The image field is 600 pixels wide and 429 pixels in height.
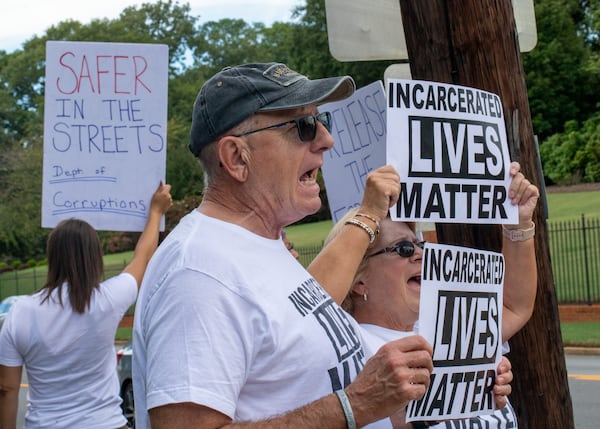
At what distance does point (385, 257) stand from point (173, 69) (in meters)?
64.0

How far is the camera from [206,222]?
2.25 metres

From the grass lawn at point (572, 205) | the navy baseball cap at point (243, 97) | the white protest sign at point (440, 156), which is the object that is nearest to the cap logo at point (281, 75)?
the navy baseball cap at point (243, 97)

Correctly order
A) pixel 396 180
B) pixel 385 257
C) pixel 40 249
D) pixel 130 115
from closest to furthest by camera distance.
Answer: pixel 396 180, pixel 385 257, pixel 130 115, pixel 40 249

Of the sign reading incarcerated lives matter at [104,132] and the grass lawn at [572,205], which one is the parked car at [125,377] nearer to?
the sign reading incarcerated lives matter at [104,132]

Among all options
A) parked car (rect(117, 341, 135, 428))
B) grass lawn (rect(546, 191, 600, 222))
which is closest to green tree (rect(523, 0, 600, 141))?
grass lawn (rect(546, 191, 600, 222))

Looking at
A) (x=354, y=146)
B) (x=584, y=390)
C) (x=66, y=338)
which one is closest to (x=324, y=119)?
(x=354, y=146)

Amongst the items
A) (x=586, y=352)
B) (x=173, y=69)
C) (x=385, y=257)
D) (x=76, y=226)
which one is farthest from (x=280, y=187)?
(x=173, y=69)

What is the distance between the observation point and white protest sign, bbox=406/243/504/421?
96.7 inches

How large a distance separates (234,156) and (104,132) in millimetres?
1701

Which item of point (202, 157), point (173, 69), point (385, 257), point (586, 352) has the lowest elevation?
point (586, 352)

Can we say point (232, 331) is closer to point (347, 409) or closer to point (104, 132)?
point (347, 409)

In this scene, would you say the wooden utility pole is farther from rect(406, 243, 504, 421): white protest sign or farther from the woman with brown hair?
the woman with brown hair

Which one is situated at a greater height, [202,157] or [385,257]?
[202,157]

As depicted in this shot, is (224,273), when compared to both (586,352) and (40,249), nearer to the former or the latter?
(586,352)
